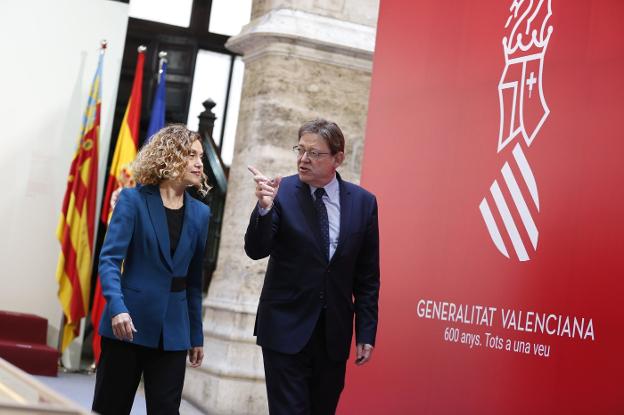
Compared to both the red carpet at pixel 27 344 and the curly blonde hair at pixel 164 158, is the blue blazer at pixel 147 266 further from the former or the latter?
the red carpet at pixel 27 344

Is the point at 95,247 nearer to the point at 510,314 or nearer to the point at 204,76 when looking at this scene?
the point at 204,76

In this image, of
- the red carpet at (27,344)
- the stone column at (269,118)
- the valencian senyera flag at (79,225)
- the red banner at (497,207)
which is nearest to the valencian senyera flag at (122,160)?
the valencian senyera flag at (79,225)

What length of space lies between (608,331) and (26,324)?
6267 millimetres

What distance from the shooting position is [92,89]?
903 cm

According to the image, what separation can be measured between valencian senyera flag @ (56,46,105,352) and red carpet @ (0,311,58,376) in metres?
0.26

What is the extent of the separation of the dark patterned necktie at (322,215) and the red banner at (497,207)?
2.37 ft

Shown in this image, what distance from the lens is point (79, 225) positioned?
8891mm

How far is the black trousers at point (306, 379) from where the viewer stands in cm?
371

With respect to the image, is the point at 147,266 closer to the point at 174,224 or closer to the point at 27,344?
the point at 174,224

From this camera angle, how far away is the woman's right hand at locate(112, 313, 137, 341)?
11.2 ft

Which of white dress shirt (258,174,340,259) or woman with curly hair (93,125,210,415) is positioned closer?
woman with curly hair (93,125,210,415)

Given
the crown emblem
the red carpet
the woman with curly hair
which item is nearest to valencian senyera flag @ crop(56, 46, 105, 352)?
the red carpet

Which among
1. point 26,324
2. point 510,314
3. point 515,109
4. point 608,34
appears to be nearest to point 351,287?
point 510,314

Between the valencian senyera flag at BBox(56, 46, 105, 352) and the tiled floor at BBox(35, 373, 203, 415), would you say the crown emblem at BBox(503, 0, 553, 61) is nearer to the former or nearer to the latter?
the tiled floor at BBox(35, 373, 203, 415)
